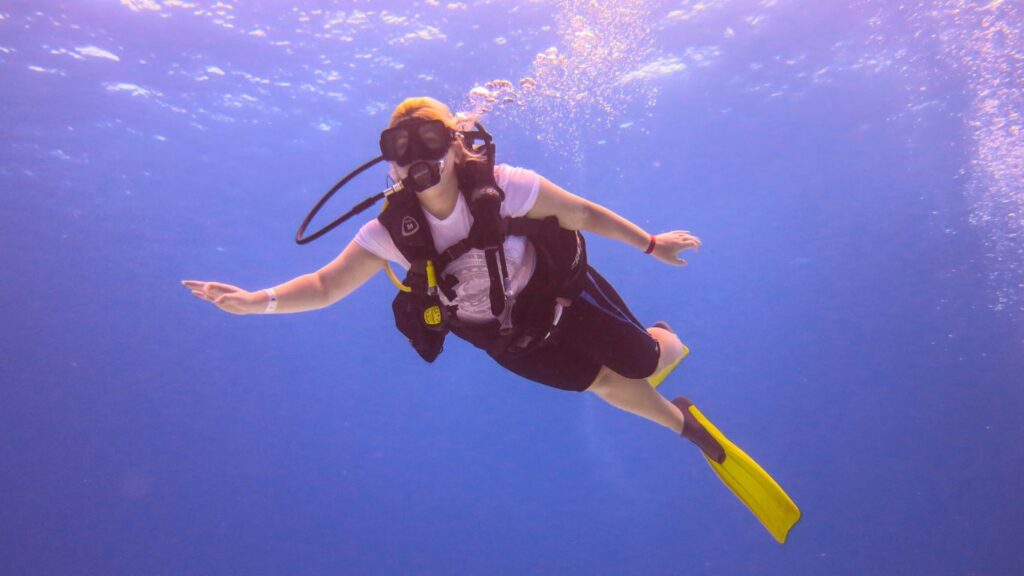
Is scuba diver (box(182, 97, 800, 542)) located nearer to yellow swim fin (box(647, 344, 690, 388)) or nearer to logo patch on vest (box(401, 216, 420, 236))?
logo patch on vest (box(401, 216, 420, 236))

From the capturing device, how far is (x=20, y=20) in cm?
1203

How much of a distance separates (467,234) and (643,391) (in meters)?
2.22

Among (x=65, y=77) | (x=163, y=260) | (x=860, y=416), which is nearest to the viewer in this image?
(x=65, y=77)

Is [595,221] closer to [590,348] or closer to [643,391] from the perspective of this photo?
[590,348]

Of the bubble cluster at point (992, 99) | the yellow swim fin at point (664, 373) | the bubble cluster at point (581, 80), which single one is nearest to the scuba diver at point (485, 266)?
the yellow swim fin at point (664, 373)

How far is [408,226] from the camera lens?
350 cm

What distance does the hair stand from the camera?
3.30 metres

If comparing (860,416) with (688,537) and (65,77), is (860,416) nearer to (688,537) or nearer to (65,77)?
(688,537)

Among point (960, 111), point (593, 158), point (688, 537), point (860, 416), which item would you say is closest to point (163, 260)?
point (593, 158)

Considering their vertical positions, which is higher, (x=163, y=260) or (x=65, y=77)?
(x=65, y=77)

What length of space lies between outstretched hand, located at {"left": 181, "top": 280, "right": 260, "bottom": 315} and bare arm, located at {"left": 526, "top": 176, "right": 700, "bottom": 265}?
6.06 feet

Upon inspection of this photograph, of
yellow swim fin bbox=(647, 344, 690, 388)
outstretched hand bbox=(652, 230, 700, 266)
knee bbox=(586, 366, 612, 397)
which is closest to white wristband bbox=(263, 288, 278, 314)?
knee bbox=(586, 366, 612, 397)

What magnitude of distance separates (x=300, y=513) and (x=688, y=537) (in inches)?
1056

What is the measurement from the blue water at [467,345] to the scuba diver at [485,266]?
10.5 m
